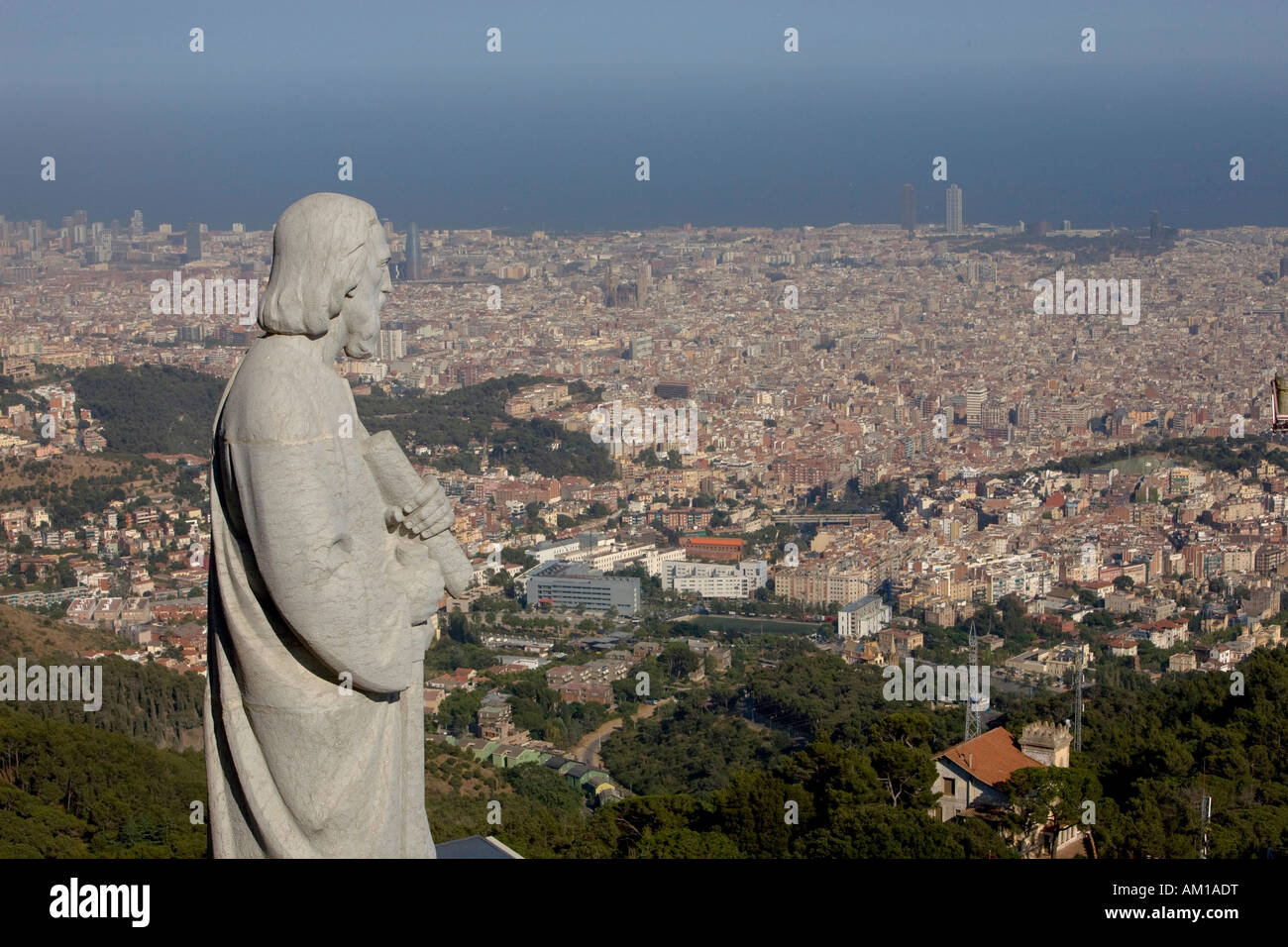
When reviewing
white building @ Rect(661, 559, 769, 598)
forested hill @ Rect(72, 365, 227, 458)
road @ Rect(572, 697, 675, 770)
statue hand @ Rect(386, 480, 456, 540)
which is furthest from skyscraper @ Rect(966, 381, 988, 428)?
statue hand @ Rect(386, 480, 456, 540)

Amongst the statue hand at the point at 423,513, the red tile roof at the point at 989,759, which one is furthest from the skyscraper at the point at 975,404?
the statue hand at the point at 423,513

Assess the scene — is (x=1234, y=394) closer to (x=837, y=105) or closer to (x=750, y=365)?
(x=750, y=365)

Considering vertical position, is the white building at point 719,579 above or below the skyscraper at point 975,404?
below

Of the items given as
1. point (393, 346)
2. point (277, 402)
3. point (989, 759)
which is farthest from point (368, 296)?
point (393, 346)

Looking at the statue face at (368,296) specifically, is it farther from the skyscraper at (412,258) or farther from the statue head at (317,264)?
the skyscraper at (412,258)

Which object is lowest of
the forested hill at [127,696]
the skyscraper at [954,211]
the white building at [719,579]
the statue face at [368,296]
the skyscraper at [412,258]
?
the white building at [719,579]

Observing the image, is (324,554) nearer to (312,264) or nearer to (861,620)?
(312,264)

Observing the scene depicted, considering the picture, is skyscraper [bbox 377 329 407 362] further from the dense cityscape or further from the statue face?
the statue face
